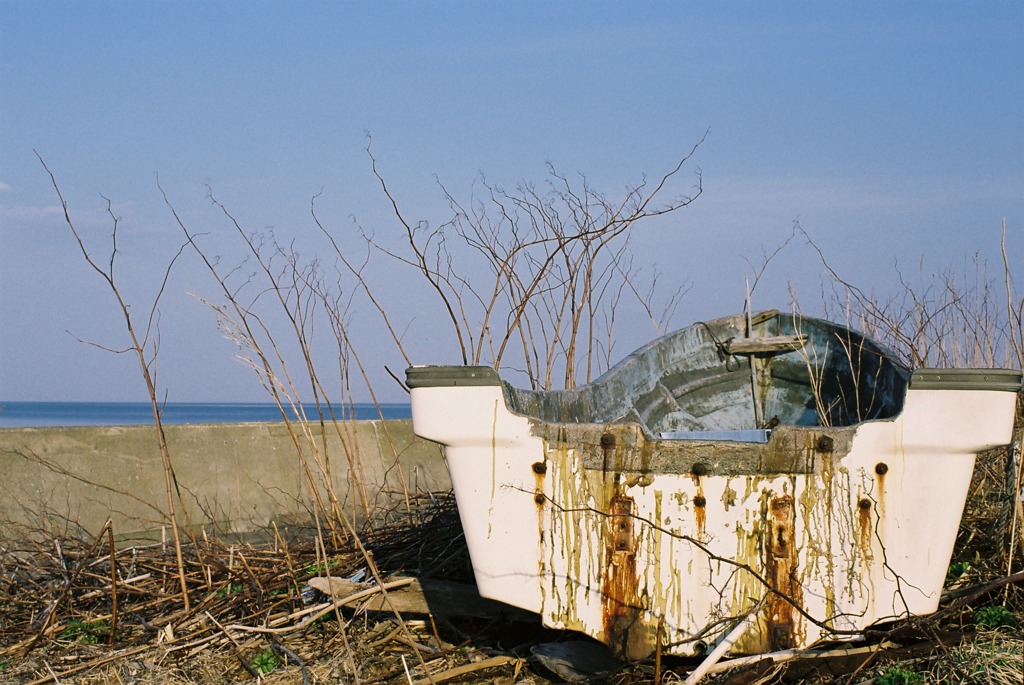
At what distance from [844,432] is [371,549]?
2.86 meters

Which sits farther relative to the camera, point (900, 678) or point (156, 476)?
point (156, 476)

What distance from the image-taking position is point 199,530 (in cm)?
738

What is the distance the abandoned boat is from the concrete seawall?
2465 millimetres

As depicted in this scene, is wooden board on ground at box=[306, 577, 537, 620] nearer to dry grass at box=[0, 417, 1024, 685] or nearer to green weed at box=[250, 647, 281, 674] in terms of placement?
dry grass at box=[0, 417, 1024, 685]

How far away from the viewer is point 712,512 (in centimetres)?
341

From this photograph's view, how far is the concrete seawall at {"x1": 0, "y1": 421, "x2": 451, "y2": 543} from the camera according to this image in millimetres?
6461

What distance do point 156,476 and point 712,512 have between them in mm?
5092

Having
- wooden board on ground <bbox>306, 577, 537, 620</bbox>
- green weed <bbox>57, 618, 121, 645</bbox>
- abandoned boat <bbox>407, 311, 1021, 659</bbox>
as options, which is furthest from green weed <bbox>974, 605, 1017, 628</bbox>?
green weed <bbox>57, 618, 121, 645</bbox>

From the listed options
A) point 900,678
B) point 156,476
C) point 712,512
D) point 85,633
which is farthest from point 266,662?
point 156,476

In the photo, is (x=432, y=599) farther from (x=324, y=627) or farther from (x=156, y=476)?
(x=156, y=476)

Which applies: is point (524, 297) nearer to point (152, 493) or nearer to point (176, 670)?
point (176, 670)

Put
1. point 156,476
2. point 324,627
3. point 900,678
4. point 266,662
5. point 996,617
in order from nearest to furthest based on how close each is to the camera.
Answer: point 900,678
point 996,617
point 266,662
point 324,627
point 156,476

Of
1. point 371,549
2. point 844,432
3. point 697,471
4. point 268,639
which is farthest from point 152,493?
point 844,432

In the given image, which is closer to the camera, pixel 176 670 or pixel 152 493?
pixel 176 670
